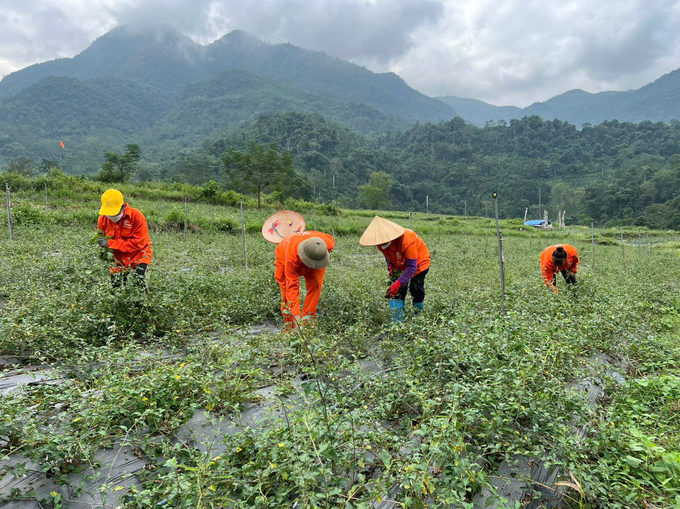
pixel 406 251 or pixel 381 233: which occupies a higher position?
pixel 381 233

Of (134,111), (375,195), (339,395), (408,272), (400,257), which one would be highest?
(134,111)

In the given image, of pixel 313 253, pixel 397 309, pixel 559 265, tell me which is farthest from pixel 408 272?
pixel 559 265

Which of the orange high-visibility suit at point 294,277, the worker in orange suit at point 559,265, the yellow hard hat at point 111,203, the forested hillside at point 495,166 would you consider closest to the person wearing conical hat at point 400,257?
the orange high-visibility suit at point 294,277

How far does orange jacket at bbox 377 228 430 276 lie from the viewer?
4664mm

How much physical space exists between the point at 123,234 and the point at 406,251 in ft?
11.6

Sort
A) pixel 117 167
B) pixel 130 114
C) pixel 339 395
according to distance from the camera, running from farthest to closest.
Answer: pixel 130 114, pixel 117 167, pixel 339 395

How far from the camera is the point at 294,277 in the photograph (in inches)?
161

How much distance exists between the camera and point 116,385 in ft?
7.93

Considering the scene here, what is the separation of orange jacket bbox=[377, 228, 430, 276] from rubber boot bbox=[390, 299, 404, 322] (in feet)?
1.48

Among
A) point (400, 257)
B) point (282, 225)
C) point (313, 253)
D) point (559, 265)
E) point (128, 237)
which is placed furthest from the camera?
point (559, 265)

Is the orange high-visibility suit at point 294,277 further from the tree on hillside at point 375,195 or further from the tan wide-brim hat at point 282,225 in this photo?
the tree on hillside at point 375,195

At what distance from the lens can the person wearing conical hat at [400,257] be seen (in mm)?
4527

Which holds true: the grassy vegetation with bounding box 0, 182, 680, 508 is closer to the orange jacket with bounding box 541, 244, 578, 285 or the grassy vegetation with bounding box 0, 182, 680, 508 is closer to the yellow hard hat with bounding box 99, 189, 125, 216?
the yellow hard hat with bounding box 99, 189, 125, 216

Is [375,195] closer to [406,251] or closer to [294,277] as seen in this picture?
[406,251]
